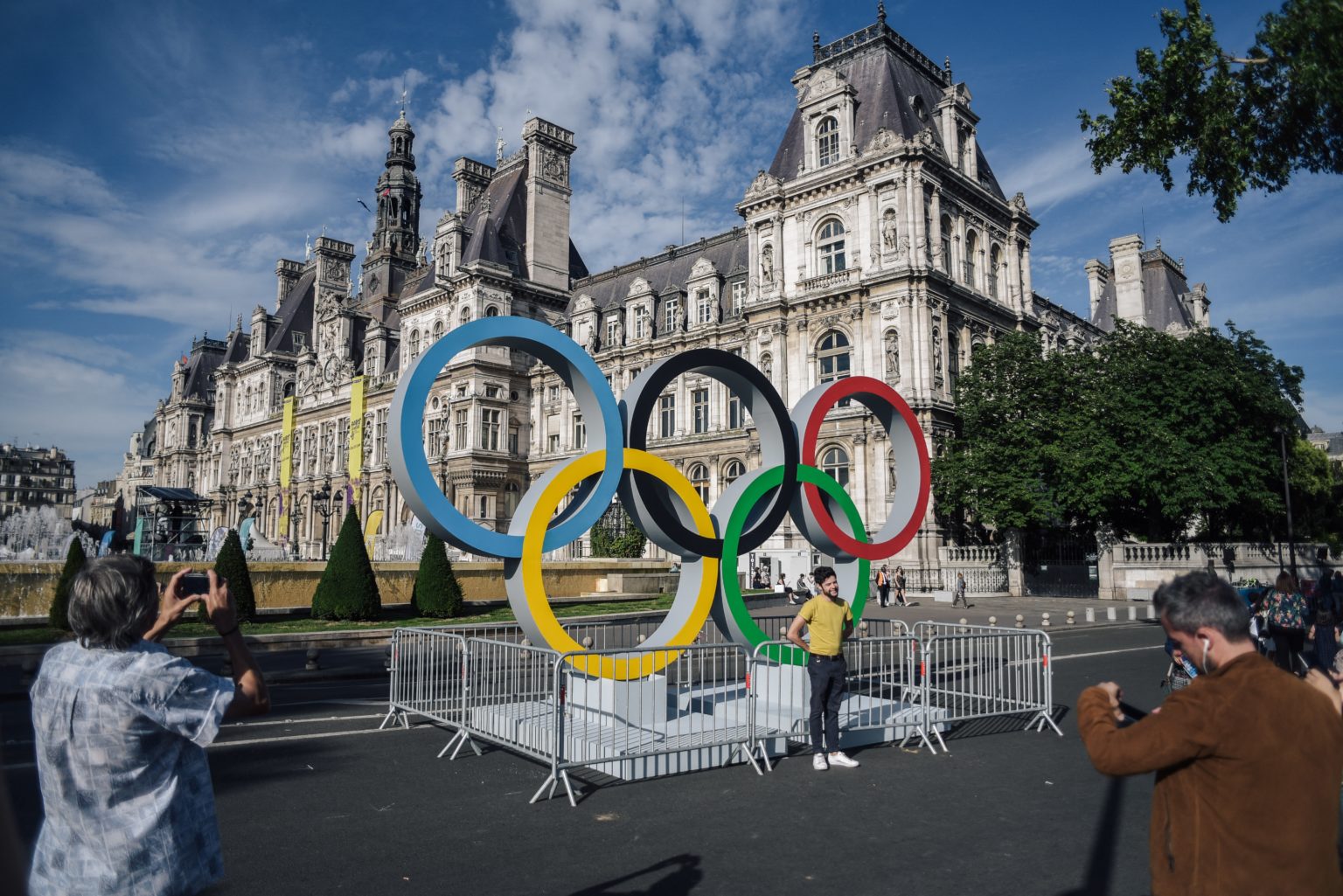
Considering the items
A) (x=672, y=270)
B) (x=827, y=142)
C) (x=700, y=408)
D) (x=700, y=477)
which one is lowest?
(x=700, y=477)

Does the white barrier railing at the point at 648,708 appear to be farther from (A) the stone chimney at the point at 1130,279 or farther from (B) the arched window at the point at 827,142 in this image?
(A) the stone chimney at the point at 1130,279

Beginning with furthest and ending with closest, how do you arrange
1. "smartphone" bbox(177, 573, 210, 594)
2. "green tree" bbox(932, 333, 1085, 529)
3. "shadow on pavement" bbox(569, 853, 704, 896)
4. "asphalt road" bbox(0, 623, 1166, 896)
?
"green tree" bbox(932, 333, 1085, 529) → "asphalt road" bbox(0, 623, 1166, 896) → "shadow on pavement" bbox(569, 853, 704, 896) → "smartphone" bbox(177, 573, 210, 594)

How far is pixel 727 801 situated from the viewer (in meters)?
8.27

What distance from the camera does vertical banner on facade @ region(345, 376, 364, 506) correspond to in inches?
2518

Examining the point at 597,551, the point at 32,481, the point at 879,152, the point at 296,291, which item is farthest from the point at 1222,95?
the point at 32,481

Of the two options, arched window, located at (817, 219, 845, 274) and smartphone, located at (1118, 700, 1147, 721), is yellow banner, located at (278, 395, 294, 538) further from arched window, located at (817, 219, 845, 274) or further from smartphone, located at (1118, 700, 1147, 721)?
smartphone, located at (1118, 700, 1147, 721)

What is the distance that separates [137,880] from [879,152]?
38.5m

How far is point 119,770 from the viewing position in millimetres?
3242

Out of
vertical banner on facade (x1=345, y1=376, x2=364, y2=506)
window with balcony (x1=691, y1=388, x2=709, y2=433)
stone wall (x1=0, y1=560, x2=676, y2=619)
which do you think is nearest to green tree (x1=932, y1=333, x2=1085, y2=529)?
stone wall (x1=0, y1=560, x2=676, y2=619)

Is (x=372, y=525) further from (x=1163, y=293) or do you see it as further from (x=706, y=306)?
(x=1163, y=293)

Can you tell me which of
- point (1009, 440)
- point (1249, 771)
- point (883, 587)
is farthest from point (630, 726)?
point (1009, 440)

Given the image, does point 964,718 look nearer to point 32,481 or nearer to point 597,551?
point 597,551

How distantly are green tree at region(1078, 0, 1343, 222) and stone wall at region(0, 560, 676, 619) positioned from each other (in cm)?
2414

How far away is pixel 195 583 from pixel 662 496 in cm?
835
